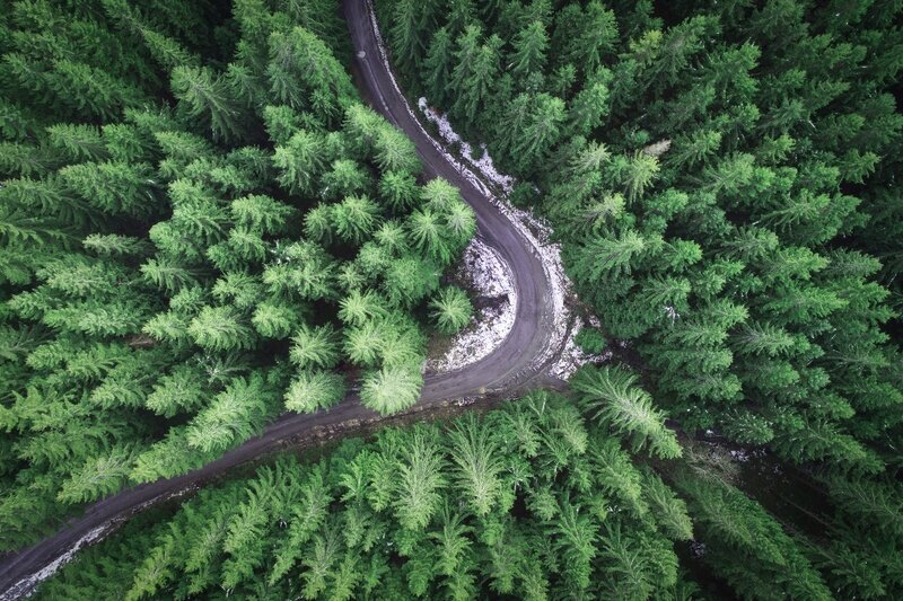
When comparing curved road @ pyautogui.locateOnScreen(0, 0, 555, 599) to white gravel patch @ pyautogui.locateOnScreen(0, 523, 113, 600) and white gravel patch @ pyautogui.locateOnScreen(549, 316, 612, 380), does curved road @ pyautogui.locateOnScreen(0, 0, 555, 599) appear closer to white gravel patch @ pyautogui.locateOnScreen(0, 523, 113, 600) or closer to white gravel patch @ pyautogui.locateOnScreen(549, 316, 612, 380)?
white gravel patch @ pyautogui.locateOnScreen(0, 523, 113, 600)

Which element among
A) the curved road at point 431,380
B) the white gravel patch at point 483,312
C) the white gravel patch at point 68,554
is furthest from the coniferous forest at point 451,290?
the white gravel patch at point 483,312

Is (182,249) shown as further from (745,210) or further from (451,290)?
(745,210)

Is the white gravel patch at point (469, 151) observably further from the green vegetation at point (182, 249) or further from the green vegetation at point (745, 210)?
the green vegetation at point (182, 249)

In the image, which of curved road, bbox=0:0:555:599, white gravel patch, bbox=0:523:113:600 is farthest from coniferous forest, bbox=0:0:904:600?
curved road, bbox=0:0:555:599

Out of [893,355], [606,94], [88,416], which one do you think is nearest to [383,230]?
[606,94]

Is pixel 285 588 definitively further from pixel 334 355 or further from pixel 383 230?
pixel 383 230

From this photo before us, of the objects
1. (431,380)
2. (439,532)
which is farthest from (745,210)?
(439,532)
